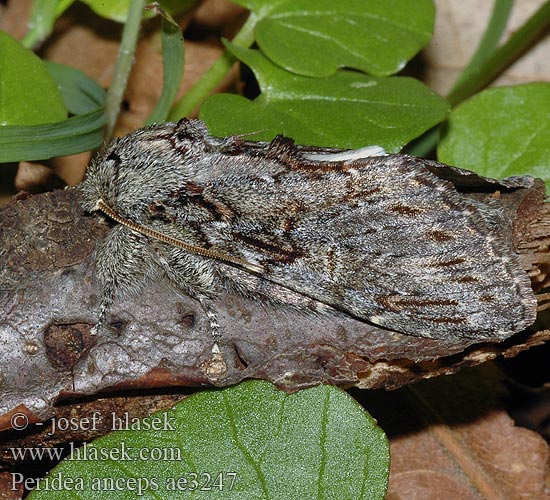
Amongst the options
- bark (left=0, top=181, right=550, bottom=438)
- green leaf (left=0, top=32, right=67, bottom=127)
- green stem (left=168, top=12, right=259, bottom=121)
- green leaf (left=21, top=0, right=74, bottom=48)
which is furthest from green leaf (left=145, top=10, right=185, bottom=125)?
bark (left=0, top=181, right=550, bottom=438)

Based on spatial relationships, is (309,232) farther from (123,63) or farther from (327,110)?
(123,63)

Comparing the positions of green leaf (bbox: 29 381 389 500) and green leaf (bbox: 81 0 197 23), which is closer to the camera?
green leaf (bbox: 29 381 389 500)

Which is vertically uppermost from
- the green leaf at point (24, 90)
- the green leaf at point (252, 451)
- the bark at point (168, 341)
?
the green leaf at point (24, 90)

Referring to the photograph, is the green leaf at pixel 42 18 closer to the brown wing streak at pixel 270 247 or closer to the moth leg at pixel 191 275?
the moth leg at pixel 191 275

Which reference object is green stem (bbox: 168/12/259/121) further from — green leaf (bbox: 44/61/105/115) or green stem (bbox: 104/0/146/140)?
green leaf (bbox: 44/61/105/115)

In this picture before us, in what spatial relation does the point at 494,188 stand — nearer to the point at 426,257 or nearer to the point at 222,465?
the point at 426,257

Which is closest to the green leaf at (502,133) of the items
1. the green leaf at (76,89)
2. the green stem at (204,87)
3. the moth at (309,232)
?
the moth at (309,232)
